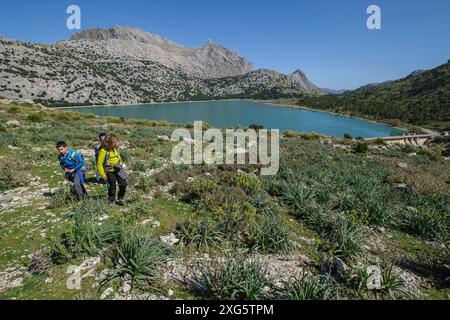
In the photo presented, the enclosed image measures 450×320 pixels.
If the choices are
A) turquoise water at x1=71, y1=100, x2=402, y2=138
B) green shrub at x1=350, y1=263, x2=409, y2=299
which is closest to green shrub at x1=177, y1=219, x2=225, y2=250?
green shrub at x1=350, y1=263, x2=409, y2=299

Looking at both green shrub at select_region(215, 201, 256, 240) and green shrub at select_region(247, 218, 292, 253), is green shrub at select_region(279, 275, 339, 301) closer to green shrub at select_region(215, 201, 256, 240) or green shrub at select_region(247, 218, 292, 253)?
green shrub at select_region(247, 218, 292, 253)

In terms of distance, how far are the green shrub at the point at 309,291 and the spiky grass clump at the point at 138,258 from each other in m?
2.44

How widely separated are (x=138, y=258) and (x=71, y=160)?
4.23 meters

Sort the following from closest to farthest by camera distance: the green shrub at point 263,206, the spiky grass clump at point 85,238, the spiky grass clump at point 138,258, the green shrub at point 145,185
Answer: the spiky grass clump at point 138,258
the spiky grass clump at point 85,238
the green shrub at point 263,206
the green shrub at point 145,185

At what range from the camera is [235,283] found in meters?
4.39

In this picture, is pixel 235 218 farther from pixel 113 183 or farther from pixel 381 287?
pixel 113 183

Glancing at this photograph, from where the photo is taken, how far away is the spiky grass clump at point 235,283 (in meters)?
4.34

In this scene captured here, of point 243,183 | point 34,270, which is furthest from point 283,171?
point 34,270

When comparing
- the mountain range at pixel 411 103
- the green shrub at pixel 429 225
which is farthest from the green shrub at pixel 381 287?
the mountain range at pixel 411 103

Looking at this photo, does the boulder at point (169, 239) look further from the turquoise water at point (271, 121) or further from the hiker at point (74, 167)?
the turquoise water at point (271, 121)

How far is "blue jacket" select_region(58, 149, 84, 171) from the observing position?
7.21m

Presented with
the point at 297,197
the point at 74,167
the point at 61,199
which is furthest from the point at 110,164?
the point at 297,197
